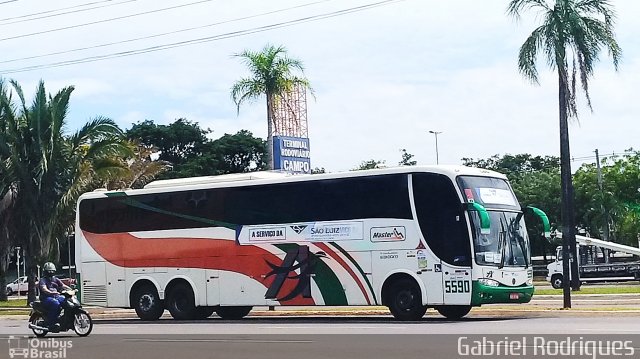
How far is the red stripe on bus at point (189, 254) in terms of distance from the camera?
83.0 feet

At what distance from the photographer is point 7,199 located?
39312 millimetres

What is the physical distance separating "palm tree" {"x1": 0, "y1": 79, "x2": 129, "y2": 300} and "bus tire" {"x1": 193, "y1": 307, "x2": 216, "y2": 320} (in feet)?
38.2

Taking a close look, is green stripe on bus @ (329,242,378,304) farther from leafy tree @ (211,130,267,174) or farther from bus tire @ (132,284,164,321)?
leafy tree @ (211,130,267,174)

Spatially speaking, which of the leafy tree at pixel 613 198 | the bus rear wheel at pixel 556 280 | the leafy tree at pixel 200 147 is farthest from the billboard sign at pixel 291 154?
the leafy tree at pixel 200 147

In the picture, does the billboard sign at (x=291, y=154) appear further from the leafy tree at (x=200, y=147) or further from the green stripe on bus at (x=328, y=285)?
the leafy tree at (x=200, y=147)

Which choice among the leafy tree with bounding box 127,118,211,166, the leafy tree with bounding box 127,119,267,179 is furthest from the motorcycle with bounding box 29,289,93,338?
the leafy tree with bounding box 127,118,211,166

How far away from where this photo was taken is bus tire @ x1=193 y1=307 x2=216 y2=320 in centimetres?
2677

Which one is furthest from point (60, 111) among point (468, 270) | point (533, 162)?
point (533, 162)

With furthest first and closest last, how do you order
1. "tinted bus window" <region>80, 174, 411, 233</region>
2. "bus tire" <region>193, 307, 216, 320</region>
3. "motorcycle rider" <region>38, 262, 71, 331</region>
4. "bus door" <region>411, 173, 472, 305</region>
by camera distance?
1. "bus tire" <region>193, 307, 216, 320</region>
2. "tinted bus window" <region>80, 174, 411, 233</region>
3. "bus door" <region>411, 173, 472, 305</region>
4. "motorcycle rider" <region>38, 262, 71, 331</region>

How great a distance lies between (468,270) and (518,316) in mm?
2012

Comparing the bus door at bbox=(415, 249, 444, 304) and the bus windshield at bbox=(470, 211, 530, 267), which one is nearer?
the bus windshield at bbox=(470, 211, 530, 267)

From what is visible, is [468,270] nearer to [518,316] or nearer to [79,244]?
[518,316]

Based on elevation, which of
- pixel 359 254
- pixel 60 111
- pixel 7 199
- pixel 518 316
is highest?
pixel 60 111

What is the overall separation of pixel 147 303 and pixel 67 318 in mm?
7361
